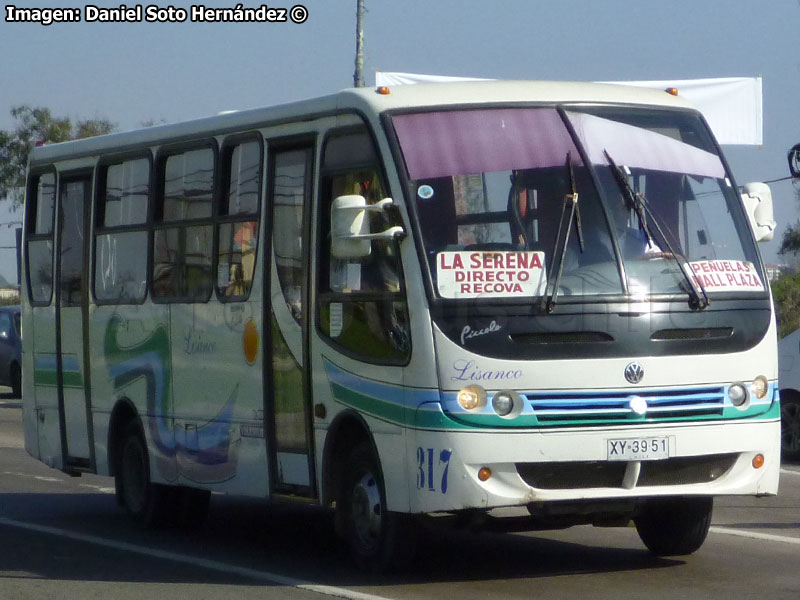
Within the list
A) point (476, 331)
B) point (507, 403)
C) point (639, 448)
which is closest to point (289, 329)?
point (476, 331)

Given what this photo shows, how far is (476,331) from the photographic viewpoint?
8.69 meters

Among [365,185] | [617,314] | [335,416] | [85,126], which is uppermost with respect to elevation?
[85,126]

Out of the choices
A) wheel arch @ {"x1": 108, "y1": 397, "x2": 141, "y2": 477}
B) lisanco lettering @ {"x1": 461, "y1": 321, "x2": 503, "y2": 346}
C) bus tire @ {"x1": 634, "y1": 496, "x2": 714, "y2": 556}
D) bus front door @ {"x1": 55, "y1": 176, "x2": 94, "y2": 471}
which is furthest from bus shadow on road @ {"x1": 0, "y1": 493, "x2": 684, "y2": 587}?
lisanco lettering @ {"x1": 461, "y1": 321, "x2": 503, "y2": 346}

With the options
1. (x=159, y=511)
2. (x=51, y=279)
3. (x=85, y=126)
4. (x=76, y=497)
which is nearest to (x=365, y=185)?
(x=159, y=511)

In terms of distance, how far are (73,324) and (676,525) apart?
570 centimetres

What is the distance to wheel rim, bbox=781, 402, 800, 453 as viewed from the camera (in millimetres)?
16438

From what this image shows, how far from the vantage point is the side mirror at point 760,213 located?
31.7ft

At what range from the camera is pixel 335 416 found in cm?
959

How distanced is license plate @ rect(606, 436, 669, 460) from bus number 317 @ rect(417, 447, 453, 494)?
896 millimetres

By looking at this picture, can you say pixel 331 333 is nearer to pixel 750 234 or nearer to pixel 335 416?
pixel 335 416

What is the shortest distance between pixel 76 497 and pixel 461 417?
24.2 feet

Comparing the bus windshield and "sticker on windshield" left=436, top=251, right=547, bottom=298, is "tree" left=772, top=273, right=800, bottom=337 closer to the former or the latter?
the bus windshield

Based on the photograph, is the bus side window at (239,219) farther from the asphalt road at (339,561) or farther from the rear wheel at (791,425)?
the rear wheel at (791,425)

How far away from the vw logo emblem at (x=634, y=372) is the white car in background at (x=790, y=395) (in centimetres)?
800
